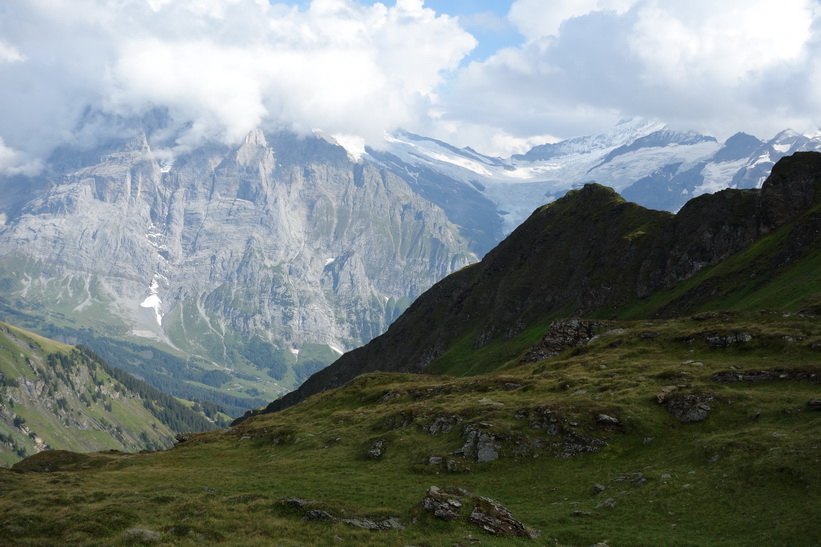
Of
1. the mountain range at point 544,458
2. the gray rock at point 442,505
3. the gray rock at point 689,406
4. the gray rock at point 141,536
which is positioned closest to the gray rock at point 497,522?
the mountain range at point 544,458

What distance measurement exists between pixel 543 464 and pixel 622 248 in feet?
392

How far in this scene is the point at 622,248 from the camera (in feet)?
527

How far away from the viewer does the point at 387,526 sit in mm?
37438

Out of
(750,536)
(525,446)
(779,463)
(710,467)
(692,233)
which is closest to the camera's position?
(750,536)

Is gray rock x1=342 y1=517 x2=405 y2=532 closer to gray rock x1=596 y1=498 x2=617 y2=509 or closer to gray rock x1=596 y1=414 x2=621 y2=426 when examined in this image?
gray rock x1=596 y1=498 x2=617 y2=509

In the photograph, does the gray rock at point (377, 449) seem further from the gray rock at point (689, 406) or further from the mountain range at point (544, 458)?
the gray rock at point (689, 406)

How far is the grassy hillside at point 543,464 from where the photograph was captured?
120ft

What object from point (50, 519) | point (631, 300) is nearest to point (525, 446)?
point (50, 519)

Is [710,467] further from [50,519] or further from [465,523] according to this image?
[50,519]

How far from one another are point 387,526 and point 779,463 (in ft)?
86.2

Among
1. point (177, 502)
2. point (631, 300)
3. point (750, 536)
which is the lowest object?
point (750, 536)

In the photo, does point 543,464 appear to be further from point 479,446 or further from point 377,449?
point 377,449

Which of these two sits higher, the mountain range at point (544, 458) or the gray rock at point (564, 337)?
the gray rock at point (564, 337)

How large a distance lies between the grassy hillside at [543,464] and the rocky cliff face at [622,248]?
59.2 m
